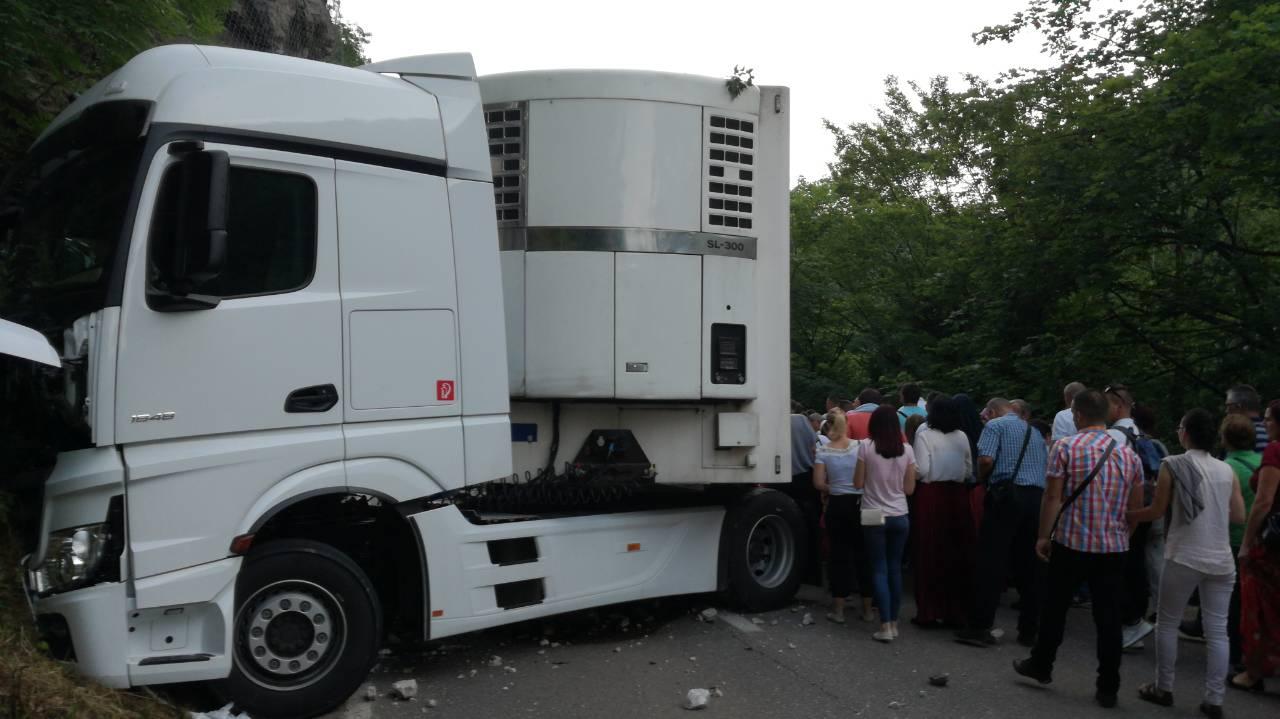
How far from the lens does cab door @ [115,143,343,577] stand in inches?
214

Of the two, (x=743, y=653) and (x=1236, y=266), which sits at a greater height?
(x=1236, y=266)

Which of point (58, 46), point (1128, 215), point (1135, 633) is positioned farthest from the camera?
point (1128, 215)

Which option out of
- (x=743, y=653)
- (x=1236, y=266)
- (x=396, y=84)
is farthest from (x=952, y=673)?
(x=1236, y=266)

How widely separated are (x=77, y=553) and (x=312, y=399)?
1307 mm

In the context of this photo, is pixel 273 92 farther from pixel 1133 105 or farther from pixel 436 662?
pixel 1133 105

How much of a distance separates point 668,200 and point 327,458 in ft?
9.92

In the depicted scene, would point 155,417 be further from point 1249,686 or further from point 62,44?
point 1249,686

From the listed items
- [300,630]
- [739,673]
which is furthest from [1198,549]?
[300,630]

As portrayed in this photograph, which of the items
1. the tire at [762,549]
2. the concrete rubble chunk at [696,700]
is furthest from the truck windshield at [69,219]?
the tire at [762,549]

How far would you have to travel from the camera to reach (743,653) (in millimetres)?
7793

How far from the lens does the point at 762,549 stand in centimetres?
916

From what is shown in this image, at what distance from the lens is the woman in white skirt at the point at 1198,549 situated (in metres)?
6.67

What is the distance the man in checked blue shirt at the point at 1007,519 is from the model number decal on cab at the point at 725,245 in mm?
2421

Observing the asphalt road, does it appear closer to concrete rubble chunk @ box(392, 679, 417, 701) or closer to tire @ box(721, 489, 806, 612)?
concrete rubble chunk @ box(392, 679, 417, 701)
